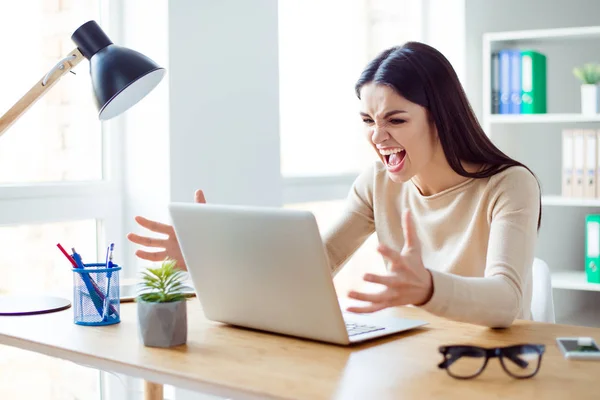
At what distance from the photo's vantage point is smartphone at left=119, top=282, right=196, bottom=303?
1.80 m

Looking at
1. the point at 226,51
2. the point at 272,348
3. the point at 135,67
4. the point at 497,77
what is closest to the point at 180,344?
the point at 272,348

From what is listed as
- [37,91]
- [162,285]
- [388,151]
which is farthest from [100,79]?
[388,151]

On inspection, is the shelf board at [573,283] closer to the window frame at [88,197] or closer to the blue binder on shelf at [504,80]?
the blue binder on shelf at [504,80]

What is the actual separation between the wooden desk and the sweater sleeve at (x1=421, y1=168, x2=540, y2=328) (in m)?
0.05

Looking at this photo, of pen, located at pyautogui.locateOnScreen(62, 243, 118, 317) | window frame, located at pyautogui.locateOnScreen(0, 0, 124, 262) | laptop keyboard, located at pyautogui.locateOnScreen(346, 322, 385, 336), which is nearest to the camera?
laptop keyboard, located at pyautogui.locateOnScreen(346, 322, 385, 336)

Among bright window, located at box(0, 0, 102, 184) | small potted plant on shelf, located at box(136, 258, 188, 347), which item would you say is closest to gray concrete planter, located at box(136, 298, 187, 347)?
small potted plant on shelf, located at box(136, 258, 188, 347)

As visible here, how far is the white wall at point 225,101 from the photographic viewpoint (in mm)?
2582

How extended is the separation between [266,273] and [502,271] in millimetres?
440

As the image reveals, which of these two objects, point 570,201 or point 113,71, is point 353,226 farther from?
point 570,201

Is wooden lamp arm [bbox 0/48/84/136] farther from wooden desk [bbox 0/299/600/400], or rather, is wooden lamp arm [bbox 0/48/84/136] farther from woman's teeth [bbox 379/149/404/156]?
woman's teeth [bbox 379/149/404/156]

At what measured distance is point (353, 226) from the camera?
2.06 meters

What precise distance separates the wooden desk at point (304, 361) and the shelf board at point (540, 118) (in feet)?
6.60

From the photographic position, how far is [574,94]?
144 inches

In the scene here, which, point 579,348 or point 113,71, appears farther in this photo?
point 113,71
